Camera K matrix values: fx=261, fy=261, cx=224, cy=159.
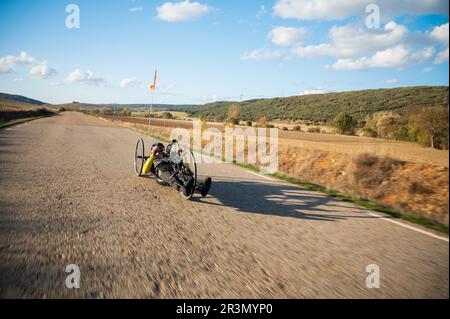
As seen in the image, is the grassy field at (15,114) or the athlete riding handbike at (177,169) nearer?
the athlete riding handbike at (177,169)

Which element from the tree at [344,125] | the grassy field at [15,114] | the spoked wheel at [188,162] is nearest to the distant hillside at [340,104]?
the tree at [344,125]

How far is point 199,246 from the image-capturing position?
3.44m

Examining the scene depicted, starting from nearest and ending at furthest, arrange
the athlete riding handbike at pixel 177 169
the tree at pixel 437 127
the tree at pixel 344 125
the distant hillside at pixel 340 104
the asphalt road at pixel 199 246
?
the asphalt road at pixel 199 246, the tree at pixel 437 127, the athlete riding handbike at pixel 177 169, the tree at pixel 344 125, the distant hillside at pixel 340 104

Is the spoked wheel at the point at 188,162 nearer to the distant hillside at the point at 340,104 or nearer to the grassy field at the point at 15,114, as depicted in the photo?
the grassy field at the point at 15,114

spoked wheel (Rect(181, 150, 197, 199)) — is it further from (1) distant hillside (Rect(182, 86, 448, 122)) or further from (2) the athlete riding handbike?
(1) distant hillside (Rect(182, 86, 448, 122))

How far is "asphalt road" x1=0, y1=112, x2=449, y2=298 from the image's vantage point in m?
2.57

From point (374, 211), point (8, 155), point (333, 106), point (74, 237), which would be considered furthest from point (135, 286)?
point (333, 106)

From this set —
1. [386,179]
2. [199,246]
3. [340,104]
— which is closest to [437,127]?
[199,246]

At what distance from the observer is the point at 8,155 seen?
8633 millimetres

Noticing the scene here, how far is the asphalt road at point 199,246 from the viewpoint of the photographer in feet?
8.43

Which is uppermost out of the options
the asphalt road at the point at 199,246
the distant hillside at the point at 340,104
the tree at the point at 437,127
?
the distant hillside at the point at 340,104

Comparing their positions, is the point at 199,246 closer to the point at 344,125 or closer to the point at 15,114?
the point at 344,125

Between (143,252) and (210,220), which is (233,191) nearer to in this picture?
(210,220)
